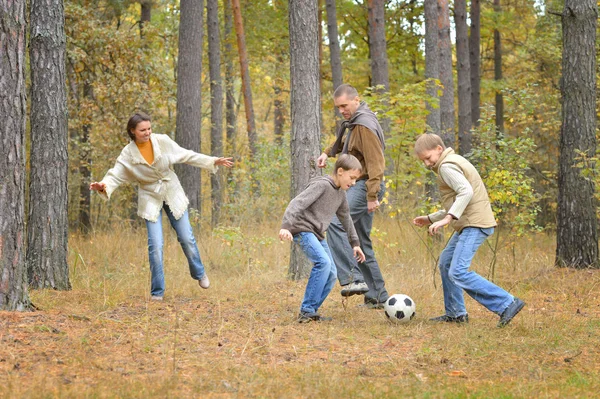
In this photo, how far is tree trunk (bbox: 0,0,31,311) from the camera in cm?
643

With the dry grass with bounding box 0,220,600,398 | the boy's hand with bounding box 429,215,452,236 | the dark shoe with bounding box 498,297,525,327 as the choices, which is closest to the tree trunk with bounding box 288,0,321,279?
the dry grass with bounding box 0,220,600,398

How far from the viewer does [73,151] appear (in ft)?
55.7

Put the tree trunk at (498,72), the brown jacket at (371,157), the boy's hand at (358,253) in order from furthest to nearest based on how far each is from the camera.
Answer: the tree trunk at (498,72)
the brown jacket at (371,157)
the boy's hand at (358,253)

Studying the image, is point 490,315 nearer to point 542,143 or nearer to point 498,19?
point 542,143

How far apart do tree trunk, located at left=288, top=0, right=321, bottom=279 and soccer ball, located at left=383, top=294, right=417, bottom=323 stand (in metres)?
2.92

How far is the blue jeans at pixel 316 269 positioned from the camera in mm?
6922

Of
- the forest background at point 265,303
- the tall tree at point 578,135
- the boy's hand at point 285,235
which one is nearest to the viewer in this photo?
the forest background at point 265,303

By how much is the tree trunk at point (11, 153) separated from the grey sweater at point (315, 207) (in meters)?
2.33

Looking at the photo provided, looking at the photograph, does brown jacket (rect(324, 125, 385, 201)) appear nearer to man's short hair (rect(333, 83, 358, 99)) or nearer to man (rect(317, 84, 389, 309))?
Result: man (rect(317, 84, 389, 309))

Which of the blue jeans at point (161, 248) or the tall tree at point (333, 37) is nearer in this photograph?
the blue jeans at point (161, 248)

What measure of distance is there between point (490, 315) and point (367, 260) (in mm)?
1417

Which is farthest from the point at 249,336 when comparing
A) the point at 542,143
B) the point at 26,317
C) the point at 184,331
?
the point at 542,143

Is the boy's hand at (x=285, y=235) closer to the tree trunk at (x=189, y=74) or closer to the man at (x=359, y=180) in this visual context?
the man at (x=359, y=180)

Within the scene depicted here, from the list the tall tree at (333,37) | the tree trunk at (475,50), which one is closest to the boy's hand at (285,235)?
the tall tree at (333,37)
